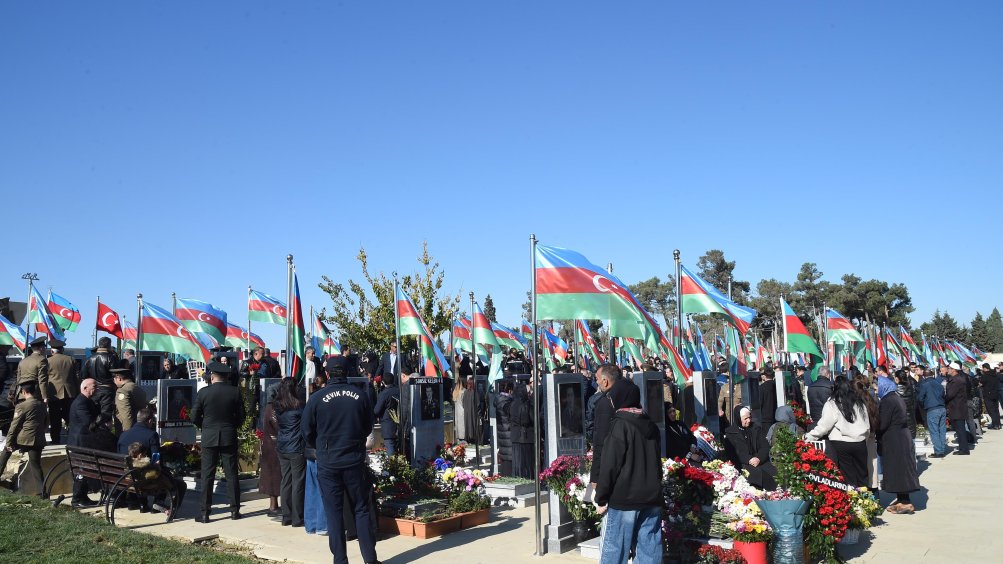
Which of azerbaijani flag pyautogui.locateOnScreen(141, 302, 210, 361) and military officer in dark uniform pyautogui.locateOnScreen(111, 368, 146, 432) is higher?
azerbaijani flag pyautogui.locateOnScreen(141, 302, 210, 361)

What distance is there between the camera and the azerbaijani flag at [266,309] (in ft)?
62.0

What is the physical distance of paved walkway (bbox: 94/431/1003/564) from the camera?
8609 millimetres

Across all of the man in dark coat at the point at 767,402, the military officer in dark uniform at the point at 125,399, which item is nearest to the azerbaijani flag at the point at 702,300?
the man in dark coat at the point at 767,402

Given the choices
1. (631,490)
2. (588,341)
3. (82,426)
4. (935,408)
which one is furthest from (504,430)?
(935,408)

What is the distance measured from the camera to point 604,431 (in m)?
9.04

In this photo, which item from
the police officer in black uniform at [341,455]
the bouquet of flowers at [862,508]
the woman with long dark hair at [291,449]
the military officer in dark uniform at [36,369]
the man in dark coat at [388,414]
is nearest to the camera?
the police officer in black uniform at [341,455]

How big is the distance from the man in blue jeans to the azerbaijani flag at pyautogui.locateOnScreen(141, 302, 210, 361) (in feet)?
51.7

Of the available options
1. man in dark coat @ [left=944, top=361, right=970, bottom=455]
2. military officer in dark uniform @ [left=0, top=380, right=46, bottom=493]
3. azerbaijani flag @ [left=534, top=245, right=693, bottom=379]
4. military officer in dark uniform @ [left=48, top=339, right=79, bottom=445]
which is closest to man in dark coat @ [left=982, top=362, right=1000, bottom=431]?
man in dark coat @ [left=944, top=361, right=970, bottom=455]

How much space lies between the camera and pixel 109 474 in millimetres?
10609

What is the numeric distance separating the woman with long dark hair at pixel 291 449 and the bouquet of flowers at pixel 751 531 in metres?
5.25

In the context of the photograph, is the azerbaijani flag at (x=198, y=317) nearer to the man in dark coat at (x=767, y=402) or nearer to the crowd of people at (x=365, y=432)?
the crowd of people at (x=365, y=432)

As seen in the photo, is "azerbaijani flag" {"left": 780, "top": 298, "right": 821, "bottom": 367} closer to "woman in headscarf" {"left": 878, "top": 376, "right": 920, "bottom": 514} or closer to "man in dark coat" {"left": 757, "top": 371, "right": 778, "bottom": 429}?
"man in dark coat" {"left": 757, "top": 371, "right": 778, "bottom": 429}

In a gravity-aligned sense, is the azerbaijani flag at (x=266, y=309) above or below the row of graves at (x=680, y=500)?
above

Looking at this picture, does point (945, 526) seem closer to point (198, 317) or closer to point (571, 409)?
point (571, 409)
